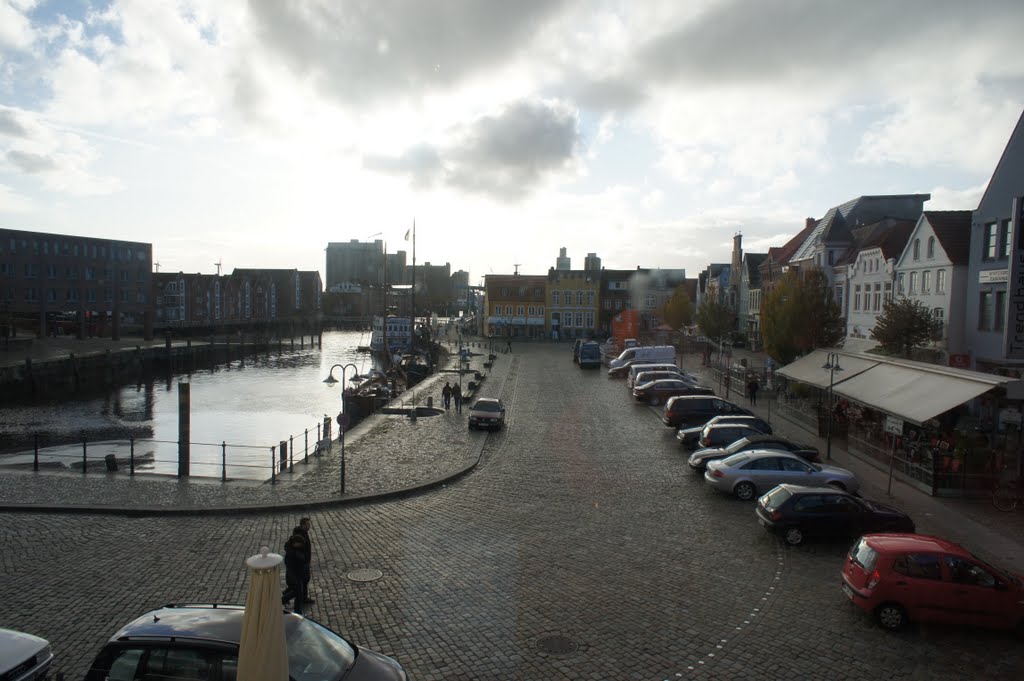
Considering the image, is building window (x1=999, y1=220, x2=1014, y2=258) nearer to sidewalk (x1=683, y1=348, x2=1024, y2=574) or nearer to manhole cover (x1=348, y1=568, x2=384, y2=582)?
sidewalk (x1=683, y1=348, x2=1024, y2=574)

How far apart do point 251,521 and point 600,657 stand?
9.99 m

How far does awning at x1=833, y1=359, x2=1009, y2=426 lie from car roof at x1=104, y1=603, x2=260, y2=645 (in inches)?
777

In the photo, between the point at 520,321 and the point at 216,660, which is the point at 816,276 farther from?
the point at 520,321

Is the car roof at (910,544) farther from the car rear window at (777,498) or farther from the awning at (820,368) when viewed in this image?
the awning at (820,368)

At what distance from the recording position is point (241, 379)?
226 ft

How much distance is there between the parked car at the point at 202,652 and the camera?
266 inches

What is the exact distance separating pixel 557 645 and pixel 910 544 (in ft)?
19.1

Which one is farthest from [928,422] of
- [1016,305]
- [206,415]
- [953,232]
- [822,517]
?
[206,415]

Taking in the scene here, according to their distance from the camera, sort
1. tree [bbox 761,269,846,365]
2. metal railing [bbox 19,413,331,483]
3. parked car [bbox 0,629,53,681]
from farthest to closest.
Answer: tree [bbox 761,269,846,365] < metal railing [bbox 19,413,331,483] < parked car [bbox 0,629,53,681]

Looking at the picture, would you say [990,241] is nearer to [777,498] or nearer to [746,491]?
[746,491]

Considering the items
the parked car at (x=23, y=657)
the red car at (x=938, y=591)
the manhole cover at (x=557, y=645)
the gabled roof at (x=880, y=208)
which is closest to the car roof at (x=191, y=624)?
the parked car at (x=23, y=657)

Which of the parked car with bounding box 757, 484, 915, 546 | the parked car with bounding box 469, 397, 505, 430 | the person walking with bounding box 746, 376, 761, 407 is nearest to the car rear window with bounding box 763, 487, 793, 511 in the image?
the parked car with bounding box 757, 484, 915, 546

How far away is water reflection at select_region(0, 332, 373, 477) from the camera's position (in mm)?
35031

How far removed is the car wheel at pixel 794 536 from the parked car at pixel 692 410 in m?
13.6
